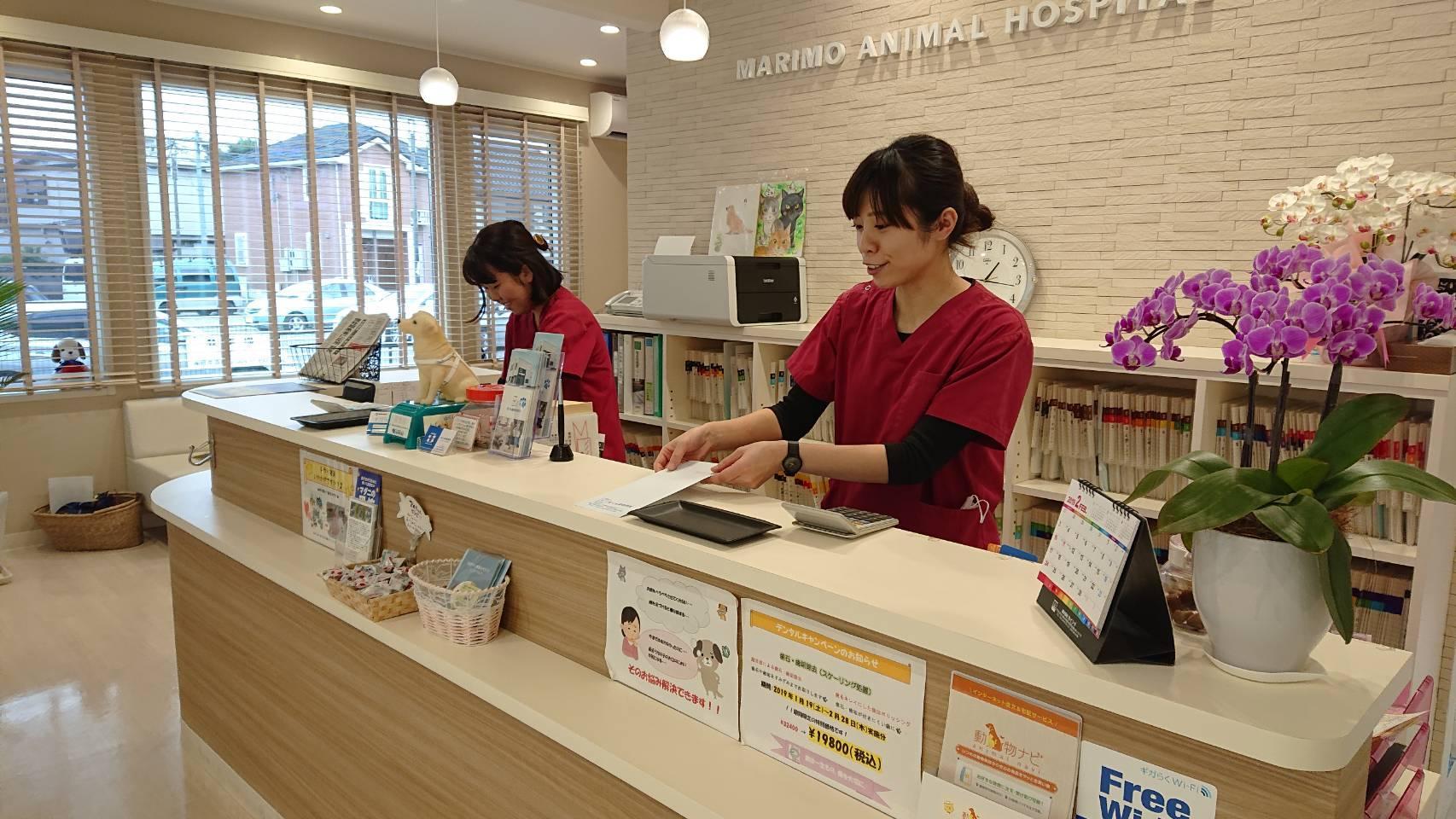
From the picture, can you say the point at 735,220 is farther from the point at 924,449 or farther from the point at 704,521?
→ the point at 704,521

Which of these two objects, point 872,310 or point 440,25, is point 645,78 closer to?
point 440,25

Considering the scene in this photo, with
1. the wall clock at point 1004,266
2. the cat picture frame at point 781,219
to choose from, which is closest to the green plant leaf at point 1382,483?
the wall clock at point 1004,266

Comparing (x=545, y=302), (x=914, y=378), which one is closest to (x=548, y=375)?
(x=914, y=378)

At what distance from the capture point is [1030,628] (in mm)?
1067

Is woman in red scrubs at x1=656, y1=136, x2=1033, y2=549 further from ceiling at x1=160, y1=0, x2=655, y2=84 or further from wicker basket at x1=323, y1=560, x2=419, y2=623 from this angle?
ceiling at x1=160, y1=0, x2=655, y2=84

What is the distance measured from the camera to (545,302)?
2.84m

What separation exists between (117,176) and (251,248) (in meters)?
0.78

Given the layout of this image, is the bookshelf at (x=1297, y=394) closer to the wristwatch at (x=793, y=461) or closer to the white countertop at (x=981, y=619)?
the white countertop at (x=981, y=619)

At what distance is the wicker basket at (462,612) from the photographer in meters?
1.71

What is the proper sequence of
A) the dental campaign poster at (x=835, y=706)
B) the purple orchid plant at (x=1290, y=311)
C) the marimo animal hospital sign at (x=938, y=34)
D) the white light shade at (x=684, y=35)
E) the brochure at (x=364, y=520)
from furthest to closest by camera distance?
the white light shade at (x=684, y=35), the marimo animal hospital sign at (x=938, y=34), the brochure at (x=364, y=520), the dental campaign poster at (x=835, y=706), the purple orchid plant at (x=1290, y=311)

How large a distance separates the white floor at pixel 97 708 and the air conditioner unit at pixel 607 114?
433 cm

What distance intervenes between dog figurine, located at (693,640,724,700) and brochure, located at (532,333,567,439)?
0.73m

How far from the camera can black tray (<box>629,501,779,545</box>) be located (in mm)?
1391

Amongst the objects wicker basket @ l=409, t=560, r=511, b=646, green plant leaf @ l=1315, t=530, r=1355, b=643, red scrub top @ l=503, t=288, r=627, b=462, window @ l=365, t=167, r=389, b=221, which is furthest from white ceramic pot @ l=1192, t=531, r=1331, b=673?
window @ l=365, t=167, r=389, b=221
